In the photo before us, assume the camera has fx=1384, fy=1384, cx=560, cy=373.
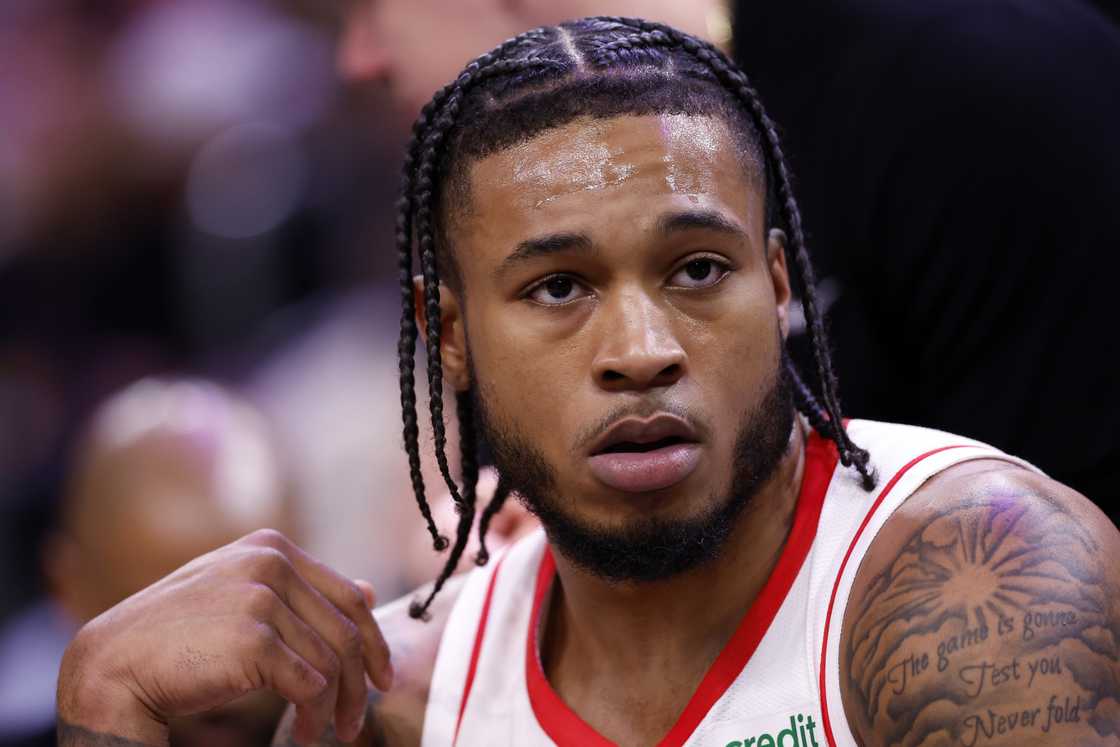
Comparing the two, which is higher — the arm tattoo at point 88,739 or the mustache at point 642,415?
the mustache at point 642,415

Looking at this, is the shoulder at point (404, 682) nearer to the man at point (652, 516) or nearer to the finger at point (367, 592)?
the man at point (652, 516)

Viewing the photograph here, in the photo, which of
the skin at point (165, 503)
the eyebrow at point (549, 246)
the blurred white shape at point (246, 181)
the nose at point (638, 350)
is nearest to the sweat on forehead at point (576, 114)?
the eyebrow at point (549, 246)

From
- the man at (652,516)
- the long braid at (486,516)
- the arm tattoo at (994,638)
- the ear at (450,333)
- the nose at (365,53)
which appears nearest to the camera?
the arm tattoo at (994,638)

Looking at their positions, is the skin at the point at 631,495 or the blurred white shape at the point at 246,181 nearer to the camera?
the skin at the point at 631,495

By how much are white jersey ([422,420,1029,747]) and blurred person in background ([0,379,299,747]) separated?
139 centimetres

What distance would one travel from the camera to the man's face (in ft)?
6.99

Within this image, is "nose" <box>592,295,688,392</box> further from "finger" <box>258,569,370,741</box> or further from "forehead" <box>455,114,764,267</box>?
"finger" <box>258,569,370,741</box>

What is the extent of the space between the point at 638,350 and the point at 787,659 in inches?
22.1

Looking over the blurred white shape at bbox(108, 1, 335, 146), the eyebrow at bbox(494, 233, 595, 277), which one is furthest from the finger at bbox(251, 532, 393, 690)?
the blurred white shape at bbox(108, 1, 335, 146)

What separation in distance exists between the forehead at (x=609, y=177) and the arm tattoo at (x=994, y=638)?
2.16ft

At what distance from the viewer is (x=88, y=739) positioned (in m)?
2.48

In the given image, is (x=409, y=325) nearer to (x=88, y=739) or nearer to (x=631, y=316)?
(x=631, y=316)

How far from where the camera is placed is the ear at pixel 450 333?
2.53m

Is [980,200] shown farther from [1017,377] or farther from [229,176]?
[229,176]
